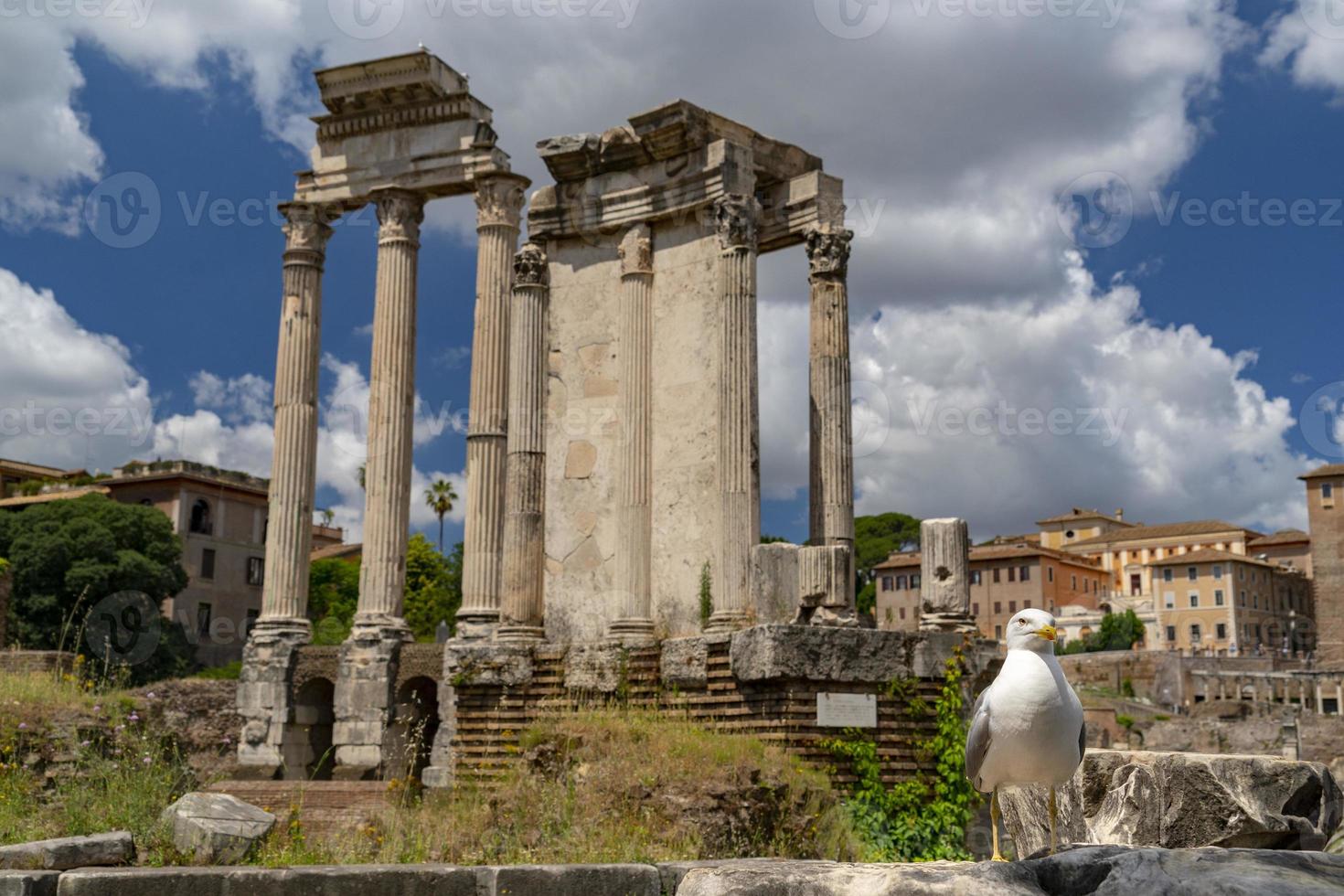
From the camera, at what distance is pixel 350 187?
3516 cm

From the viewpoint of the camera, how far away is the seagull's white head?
18.4 feet

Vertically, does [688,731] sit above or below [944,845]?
above

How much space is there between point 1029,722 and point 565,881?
3.26 metres

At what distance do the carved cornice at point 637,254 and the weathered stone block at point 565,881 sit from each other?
9.42 metres

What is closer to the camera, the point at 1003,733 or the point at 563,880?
the point at 1003,733

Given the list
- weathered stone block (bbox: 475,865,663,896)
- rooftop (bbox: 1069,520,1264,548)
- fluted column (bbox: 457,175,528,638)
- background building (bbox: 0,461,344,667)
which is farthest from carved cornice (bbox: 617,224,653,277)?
rooftop (bbox: 1069,520,1264,548)

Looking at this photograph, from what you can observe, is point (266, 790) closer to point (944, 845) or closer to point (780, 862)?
point (944, 845)

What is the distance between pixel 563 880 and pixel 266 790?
16533 mm

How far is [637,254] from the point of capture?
632 inches

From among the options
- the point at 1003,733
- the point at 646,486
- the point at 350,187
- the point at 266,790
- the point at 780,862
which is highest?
the point at 350,187

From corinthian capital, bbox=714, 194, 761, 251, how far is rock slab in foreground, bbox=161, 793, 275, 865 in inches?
317

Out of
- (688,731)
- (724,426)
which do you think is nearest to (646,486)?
(724,426)

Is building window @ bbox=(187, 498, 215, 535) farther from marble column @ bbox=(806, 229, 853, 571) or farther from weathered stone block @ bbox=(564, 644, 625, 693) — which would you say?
weathered stone block @ bbox=(564, 644, 625, 693)

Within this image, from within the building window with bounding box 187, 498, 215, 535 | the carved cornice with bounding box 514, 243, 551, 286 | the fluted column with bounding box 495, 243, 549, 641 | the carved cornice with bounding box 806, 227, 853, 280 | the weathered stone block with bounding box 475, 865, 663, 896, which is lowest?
the weathered stone block with bounding box 475, 865, 663, 896
